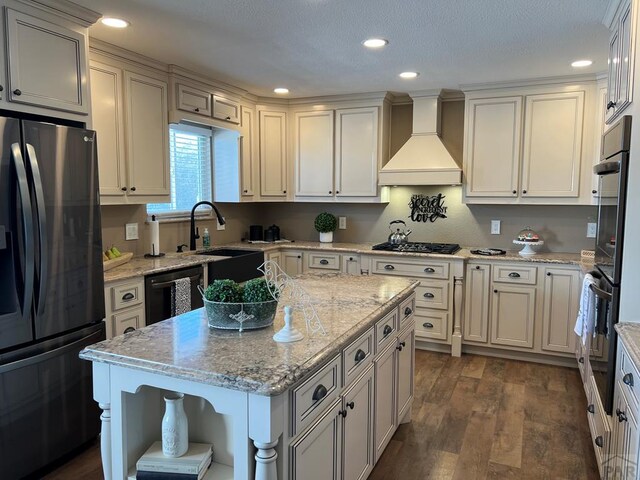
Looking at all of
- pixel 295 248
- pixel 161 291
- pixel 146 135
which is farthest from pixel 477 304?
pixel 146 135

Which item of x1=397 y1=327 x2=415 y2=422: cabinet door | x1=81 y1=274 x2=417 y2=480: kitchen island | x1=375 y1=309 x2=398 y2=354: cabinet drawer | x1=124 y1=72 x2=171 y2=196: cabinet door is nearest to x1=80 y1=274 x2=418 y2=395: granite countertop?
x1=81 y1=274 x2=417 y2=480: kitchen island

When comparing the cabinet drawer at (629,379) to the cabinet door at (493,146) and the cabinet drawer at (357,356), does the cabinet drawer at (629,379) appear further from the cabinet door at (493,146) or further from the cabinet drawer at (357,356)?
the cabinet door at (493,146)

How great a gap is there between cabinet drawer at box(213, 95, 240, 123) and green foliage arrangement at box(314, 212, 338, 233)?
1310mm

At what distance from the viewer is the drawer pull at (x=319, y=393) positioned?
5.22ft

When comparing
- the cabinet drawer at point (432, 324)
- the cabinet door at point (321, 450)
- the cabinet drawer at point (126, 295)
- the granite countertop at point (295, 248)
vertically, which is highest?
the granite countertop at point (295, 248)

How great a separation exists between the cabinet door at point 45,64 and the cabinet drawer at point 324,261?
8.50ft

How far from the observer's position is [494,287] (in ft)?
13.3

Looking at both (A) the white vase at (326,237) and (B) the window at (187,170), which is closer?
(B) the window at (187,170)

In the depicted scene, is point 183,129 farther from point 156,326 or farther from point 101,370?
point 101,370

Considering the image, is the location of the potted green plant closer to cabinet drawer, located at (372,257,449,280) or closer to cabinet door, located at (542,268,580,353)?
cabinet drawer, located at (372,257,449,280)

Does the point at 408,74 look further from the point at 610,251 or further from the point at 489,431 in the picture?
the point at 489,431

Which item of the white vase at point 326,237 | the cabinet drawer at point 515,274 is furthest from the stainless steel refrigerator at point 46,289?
the cabinet drawer at point 515,274

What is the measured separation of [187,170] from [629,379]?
384cm

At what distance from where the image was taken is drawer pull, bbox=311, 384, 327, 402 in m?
1.59
